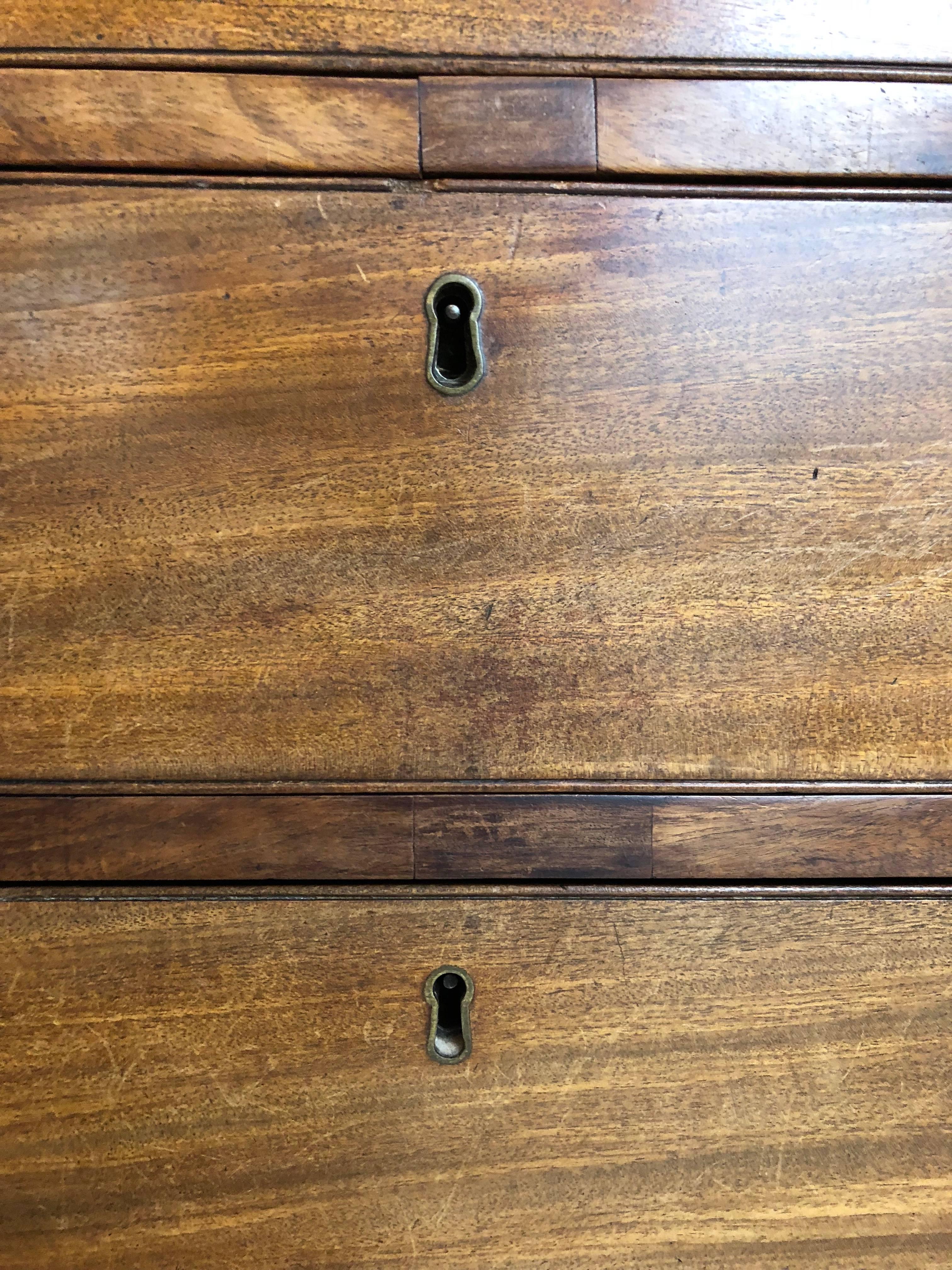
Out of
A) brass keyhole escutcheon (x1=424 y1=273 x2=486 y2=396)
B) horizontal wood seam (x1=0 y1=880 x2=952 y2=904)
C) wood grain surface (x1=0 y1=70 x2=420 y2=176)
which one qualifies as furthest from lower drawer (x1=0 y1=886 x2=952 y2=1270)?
wood grain surface (x1=0 y1=70 x2=420 y2=176)

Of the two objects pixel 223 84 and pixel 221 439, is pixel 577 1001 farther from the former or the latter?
pixel 223 84

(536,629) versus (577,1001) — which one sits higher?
(536,629)

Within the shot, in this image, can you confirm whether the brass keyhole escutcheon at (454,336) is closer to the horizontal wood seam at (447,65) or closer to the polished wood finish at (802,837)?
the horizontal wood seam at (447,65)

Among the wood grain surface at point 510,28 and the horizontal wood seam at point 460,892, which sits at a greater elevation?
the wood grain surface at point 510,28

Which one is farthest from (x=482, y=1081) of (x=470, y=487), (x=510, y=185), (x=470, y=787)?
(x=510, y=185)

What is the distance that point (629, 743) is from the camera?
0.51 metres

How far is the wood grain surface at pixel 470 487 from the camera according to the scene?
50 centimetres

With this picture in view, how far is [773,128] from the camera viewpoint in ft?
1.64

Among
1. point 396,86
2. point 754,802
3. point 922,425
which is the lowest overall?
point 754,802

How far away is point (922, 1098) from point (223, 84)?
25.3 inches

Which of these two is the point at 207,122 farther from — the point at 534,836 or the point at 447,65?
the point at 534,836

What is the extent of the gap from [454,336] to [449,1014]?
0.36m

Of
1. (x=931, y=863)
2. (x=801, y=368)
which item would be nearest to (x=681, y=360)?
(x=801, y=368)

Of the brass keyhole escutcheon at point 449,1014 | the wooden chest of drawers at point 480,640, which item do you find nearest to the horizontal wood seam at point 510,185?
the wooden chest of drawers at point 480,640
